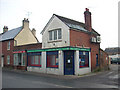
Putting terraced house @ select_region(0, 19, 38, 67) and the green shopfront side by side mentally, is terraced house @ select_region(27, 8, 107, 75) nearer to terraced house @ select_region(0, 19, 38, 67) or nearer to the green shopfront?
the green shopfront

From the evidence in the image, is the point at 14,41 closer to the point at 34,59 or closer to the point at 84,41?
the point at 34,59

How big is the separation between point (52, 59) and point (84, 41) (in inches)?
194

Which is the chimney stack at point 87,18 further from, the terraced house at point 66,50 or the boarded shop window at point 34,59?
the boarded shop window at point 34,59

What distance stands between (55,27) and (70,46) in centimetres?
367

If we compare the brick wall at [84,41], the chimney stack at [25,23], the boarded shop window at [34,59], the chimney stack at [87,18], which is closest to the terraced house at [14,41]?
the chimney stack at [25,23]

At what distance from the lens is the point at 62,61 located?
55.0ft

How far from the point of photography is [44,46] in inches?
765

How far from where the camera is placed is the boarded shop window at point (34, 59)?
66.8 feet

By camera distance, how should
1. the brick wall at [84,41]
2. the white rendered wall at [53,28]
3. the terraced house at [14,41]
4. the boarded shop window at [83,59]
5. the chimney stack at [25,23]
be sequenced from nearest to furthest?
the white rendered wall at [53,28] → the brick wall at [84,41] → the boarded shop window at [83,59] → the terraced house at [14,41] → the chimney stack at [25,23]

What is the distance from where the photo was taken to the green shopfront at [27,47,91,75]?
16578 mm

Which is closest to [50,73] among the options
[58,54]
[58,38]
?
[58,54]

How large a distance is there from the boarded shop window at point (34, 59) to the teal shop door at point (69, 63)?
5028 mm

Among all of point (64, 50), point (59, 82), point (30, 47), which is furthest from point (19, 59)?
point (59, 82)

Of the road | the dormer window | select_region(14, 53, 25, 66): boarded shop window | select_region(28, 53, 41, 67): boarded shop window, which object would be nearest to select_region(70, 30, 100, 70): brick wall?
the dormer window
